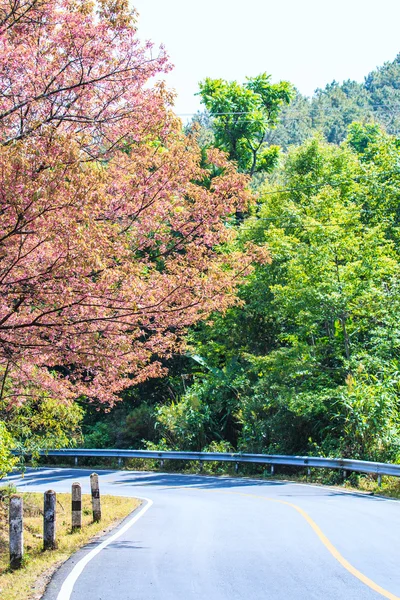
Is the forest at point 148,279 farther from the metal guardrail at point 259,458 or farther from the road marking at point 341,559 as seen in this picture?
the road marking at point 341,559

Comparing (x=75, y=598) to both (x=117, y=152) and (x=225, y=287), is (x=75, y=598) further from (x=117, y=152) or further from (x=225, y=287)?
(x=117, y=152)

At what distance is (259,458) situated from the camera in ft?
77.2

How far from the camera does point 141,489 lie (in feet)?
66.5

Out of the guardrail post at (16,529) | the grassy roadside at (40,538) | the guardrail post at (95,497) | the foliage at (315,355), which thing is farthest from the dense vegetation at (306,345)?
the guardrail post at (16,529)

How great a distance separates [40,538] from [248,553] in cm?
422

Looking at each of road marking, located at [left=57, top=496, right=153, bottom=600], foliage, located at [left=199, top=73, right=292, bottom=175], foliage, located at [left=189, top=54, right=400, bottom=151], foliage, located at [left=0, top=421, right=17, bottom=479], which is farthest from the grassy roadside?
foliage, located at [left=189, top=54, right=400, bottom=151]

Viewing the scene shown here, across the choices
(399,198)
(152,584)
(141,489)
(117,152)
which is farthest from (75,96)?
(399,198)

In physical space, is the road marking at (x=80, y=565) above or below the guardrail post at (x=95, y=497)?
below

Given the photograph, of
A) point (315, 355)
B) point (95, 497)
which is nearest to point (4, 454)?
point (95, 497)

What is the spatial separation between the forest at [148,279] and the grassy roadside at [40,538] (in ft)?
4.18

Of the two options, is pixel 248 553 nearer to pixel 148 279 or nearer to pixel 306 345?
pixel 148 279

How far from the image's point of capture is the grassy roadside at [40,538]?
820cm

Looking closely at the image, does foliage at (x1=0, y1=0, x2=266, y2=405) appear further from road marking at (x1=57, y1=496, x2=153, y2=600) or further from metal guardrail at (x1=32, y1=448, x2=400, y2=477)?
metal guardrail at (x1=32, y1=448, x2=400, y2=477)

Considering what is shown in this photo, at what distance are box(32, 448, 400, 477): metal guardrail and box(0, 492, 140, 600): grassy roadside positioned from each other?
2055 mm
